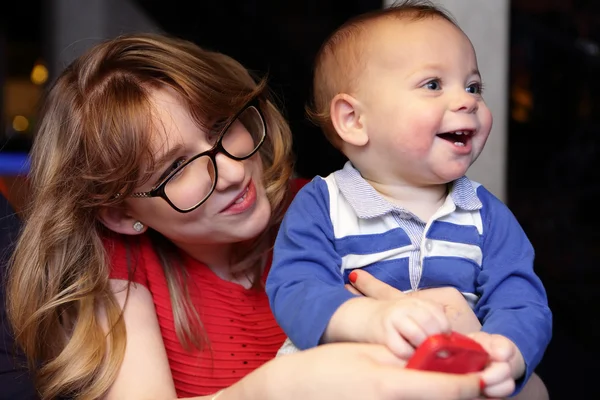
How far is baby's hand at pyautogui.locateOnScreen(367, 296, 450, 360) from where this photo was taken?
1096mm

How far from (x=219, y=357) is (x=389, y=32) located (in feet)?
2.42

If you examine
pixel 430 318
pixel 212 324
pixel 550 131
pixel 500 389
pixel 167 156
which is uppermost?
pixel 167 156

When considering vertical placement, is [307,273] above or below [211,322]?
above

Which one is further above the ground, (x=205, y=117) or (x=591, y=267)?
(x=205, y=117)

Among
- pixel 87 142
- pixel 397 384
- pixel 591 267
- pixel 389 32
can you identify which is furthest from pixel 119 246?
pixel 591 267

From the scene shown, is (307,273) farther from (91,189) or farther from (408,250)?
(91,189)

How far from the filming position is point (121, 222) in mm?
1672

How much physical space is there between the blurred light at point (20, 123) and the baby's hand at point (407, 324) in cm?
460

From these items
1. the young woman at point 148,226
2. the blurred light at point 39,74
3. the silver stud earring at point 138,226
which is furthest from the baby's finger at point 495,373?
the blurred light at point 39,74

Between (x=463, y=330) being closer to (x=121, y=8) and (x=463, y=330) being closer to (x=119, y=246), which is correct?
(x=119, y=246)

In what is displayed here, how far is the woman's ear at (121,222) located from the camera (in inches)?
65.2

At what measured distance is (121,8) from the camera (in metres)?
5.11

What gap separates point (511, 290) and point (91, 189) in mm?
815

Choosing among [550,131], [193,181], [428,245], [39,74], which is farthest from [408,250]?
[39,74]
